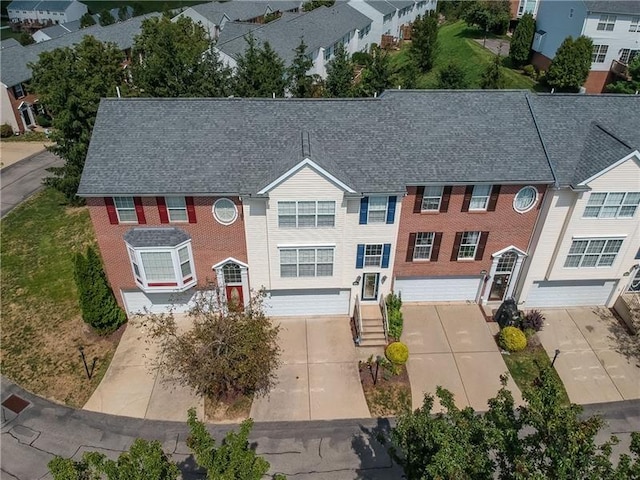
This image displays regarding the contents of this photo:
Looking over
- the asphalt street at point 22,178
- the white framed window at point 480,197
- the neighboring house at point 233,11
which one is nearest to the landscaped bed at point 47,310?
the asphalt street at point 22,178

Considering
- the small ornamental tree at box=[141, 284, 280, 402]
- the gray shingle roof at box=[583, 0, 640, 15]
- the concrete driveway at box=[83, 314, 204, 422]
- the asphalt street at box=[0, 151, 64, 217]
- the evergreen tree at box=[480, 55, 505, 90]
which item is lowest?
the concrete driveway at box=[83, 314, 204, 422]

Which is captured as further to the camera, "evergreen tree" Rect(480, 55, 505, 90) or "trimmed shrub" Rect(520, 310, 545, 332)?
"evergreen tree" Rect(480, 55, 505, 90)

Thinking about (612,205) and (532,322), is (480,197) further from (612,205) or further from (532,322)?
(532,322)

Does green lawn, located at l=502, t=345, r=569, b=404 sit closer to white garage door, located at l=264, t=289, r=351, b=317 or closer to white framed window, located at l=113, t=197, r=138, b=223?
white garage door, located at l=264, t=289, r=351, b=317

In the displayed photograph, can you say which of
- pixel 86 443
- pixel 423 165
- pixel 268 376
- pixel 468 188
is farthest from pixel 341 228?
pixel 86 443

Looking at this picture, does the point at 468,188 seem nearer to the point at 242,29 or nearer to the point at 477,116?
the point at 477,116

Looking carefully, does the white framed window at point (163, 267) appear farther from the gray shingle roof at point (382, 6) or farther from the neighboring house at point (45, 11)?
the neighboring house at point (45, 11)

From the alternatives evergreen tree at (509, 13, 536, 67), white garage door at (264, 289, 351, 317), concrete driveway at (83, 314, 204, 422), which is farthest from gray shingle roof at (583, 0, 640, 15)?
concrete driveway at (83, 314, 204, 422)
